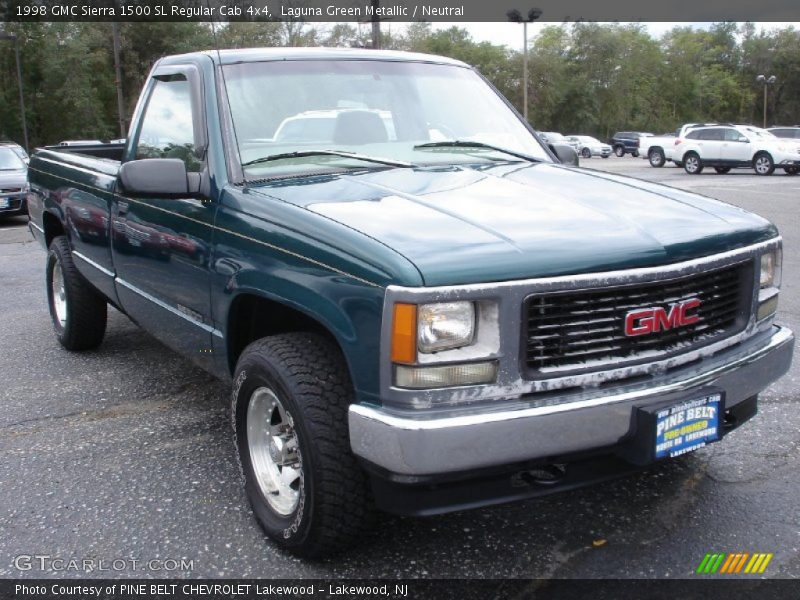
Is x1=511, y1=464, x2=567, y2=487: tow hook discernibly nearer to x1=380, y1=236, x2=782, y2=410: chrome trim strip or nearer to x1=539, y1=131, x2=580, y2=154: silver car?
x1=380, y1=236, x2=782, y2=410: chrome trim strip

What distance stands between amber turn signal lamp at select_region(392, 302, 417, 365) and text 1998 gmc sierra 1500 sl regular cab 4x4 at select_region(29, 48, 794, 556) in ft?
0.04

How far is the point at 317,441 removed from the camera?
8.39 feet

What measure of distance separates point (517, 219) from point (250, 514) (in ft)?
5.14

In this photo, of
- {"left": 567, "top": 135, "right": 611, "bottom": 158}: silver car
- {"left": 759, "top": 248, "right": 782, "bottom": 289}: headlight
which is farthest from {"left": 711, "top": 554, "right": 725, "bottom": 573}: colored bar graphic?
{"left": 567, "top": 135, "right": 611, "bottom": 158}: silver car

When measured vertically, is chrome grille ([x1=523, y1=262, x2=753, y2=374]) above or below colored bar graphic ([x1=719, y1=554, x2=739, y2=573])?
above

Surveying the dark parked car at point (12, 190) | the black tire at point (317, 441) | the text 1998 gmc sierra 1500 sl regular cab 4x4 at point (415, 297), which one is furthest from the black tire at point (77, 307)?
the dark parked car at point (12, 190)

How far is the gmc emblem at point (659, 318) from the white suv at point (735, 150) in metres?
24.8

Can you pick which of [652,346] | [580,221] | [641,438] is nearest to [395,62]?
[580,221]

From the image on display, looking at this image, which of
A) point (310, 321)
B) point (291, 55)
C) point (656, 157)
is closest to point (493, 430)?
point (310, 321)

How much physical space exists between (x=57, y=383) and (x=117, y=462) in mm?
1430

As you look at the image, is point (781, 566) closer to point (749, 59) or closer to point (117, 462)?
point (117, 462)

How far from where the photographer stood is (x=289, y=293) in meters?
2.73

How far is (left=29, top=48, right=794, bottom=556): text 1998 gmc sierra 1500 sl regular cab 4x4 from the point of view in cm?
235

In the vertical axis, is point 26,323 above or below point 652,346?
below
